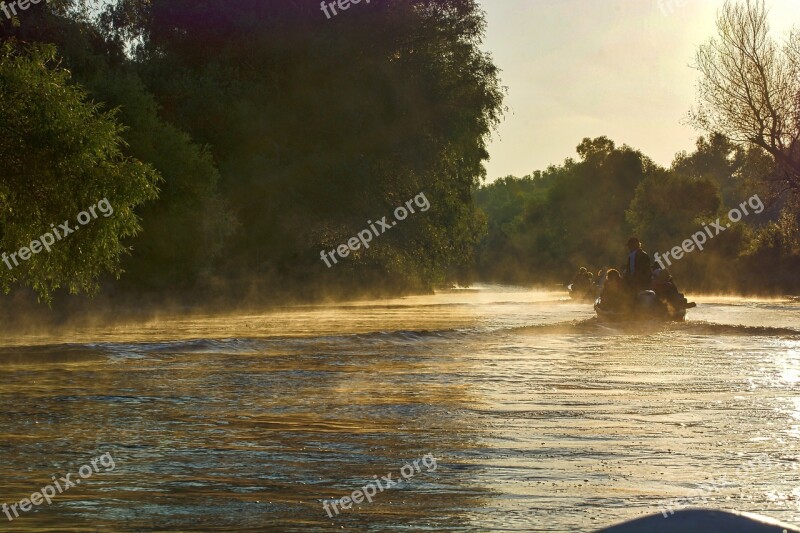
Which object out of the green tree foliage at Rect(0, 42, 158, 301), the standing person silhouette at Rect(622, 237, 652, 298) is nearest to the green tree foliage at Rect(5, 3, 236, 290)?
the green tree foliage at Rect(0, 42, 158, 301)

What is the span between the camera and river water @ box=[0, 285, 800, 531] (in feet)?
25.4

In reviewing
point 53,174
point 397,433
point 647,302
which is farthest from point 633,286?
point 397,433

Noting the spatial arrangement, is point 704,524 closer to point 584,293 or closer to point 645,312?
point 645,312

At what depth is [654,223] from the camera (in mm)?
87000

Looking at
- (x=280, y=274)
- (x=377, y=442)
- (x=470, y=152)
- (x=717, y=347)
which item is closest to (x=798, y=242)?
(x=470, y=152)

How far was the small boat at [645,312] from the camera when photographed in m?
31.0

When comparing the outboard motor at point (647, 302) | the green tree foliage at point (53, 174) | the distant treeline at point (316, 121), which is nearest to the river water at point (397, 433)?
the green tree foliage at point (53, 174)

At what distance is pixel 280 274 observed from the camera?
161 ft

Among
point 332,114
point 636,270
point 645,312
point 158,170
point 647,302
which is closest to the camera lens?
point 636,270

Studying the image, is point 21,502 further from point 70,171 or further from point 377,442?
point 70,171

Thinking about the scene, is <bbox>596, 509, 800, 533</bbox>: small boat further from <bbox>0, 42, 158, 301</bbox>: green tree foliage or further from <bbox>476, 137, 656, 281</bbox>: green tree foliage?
<bbox>476, 137, 656, 281</bbox>: green tree foliage

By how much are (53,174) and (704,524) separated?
1968 centimetres

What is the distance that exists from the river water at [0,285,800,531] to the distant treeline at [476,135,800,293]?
38.5 meters

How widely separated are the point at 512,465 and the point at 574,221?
402 feet
